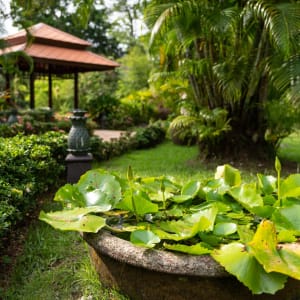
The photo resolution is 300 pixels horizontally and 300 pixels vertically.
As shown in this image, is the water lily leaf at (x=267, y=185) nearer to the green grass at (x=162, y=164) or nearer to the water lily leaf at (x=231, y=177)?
the water lily leaf at (x=231, y=177)

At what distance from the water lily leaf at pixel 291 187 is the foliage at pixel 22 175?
1786mm

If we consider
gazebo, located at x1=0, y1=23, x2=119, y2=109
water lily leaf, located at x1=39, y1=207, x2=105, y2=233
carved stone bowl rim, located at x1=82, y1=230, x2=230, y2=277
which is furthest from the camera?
gazebo, located at x1=0, y1=23, x2=119, y2=109

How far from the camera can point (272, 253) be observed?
5.82ft

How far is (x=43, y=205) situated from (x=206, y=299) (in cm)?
292

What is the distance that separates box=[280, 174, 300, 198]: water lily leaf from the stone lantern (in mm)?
3236

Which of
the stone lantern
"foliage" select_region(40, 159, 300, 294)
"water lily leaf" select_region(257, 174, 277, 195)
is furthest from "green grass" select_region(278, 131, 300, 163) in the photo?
"foliage" select_region(40, 159, 300, 294)

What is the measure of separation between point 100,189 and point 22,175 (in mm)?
1451

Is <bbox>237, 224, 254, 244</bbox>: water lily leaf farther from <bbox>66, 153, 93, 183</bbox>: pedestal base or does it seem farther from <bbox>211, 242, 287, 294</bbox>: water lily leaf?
<bbox>66, 153, 93, 183</bbox>: pedestal base

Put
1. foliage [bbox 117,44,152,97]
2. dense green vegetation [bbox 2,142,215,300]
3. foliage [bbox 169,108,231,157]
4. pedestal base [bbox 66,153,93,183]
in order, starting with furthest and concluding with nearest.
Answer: foliage [bbox 117,44,152,97]
foliage [bbox 169,108,231,157]
pedestal base [bbox 66,153,93,183]
dense green vegetation [bbox 2,142,215,300]

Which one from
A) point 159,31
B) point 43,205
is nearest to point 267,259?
point 43,205

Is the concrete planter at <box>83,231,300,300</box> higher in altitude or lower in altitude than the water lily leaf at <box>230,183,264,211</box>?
lower

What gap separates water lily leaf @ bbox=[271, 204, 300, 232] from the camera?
2.15 m

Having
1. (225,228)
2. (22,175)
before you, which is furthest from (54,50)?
(225,228)

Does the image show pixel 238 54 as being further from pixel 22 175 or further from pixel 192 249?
pixel 192 249
